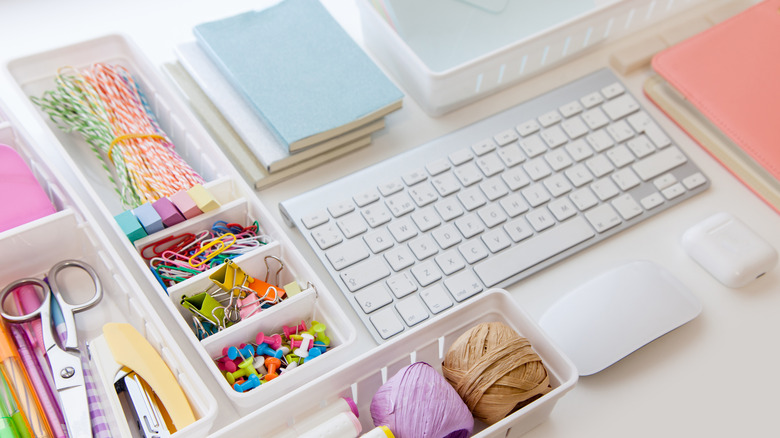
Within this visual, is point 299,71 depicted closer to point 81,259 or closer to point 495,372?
point 81,259

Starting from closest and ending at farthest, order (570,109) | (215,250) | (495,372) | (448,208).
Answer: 1. (495,372)
2. (215,250)
3. (448,208)
4. (570,109)

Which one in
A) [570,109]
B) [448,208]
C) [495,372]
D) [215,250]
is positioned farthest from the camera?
[570,109]

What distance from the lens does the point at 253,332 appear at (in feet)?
2.39

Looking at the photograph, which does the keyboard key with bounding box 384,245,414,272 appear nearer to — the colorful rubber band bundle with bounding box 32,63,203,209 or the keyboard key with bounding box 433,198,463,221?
the keyboard key with bounding box 433,198,463,221

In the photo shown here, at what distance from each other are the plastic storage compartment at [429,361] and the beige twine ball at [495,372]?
0.01m

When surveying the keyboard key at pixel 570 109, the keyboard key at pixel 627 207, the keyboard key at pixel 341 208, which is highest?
the keyboard key at pixel 341 208

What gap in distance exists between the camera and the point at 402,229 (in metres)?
0.85

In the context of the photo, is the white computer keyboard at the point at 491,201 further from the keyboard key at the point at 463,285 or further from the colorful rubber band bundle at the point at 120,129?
the colorful rubber band bundle at the point at 120,129

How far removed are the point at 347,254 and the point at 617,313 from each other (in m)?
0.30

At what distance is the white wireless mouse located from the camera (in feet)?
2.47

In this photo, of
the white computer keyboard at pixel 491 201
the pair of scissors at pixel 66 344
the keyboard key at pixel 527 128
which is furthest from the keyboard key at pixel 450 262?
the pair of scissors at pixel 66 344

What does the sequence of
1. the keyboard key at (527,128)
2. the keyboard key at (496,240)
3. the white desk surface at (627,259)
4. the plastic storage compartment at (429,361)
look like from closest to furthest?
the plastic storage compartment at (429,361), the white desk surface at (627,259), the keyboard key at (496,240), the keyboard key at (527,128)

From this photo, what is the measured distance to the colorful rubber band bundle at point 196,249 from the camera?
0.77m

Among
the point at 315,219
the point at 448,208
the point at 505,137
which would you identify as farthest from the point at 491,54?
the point at 315,219
